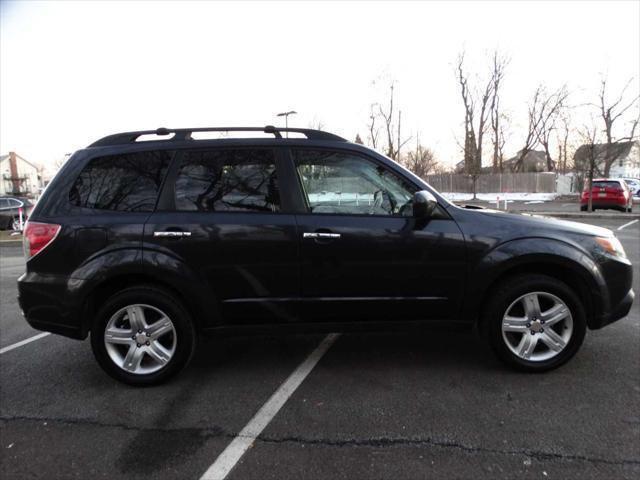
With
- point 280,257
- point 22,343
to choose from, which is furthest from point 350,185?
point 22,343

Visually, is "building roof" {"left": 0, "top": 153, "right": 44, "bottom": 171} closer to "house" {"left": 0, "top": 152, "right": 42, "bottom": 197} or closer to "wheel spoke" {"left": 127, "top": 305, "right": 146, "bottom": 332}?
"house" {"left": 0, "top": 152, "right": 42, "bottom": 197}

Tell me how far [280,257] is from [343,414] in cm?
116

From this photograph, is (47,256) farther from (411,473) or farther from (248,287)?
(411,473)

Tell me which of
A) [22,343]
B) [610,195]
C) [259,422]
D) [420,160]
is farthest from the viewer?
[420,160]

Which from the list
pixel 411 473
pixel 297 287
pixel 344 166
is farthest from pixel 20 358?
pixel 411 473

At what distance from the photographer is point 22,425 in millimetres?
3037

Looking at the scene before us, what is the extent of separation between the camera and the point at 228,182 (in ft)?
11.4

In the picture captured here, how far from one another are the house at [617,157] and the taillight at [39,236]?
22203 millimetres

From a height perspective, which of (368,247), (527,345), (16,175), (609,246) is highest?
(16,175)

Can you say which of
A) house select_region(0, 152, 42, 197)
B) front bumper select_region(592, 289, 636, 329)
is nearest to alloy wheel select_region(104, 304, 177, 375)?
front bumper select_region(592, 289, 636, 329)

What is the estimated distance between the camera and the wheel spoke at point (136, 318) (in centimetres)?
341

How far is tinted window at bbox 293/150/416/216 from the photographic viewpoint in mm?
3473

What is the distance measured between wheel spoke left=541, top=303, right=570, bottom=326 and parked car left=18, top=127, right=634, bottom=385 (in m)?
0.01

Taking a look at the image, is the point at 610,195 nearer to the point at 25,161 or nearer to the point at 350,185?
the point at 350,185
